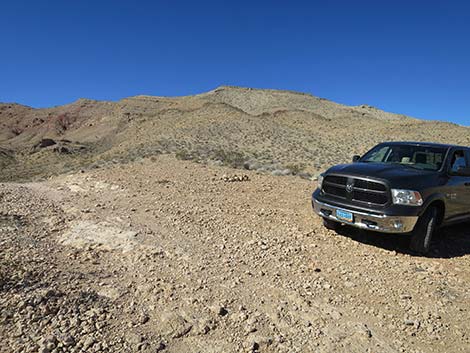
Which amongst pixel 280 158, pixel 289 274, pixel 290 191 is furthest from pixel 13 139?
pixel 289 274

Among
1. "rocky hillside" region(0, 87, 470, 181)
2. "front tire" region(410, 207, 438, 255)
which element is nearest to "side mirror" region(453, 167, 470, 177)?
"front tire" region(410, 207, 438, 255)

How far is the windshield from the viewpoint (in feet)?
18.8

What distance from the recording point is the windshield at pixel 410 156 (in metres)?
5.74

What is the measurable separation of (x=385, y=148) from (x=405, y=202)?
6.89 feet

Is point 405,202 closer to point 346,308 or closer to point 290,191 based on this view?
point 346,308

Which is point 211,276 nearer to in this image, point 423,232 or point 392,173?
point 392,173

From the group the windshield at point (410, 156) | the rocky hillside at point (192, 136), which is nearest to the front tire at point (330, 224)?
the windshield at point (410, 156)

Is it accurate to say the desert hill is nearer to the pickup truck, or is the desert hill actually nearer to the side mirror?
the pickup truck

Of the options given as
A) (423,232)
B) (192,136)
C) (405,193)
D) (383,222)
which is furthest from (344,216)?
(192,136)

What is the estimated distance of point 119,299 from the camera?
3.62 m

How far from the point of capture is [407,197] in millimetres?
4867

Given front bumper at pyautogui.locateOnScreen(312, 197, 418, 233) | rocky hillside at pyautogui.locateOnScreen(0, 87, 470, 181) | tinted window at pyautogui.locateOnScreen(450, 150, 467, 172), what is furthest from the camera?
rocky hillside at pyautogui.locateOnScreen(0, 87, 470, 181)

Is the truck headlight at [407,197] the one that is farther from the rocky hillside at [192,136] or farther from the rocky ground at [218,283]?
the rocky hillside at [192,136]

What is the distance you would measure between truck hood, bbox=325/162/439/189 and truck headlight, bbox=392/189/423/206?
0.09 meters
